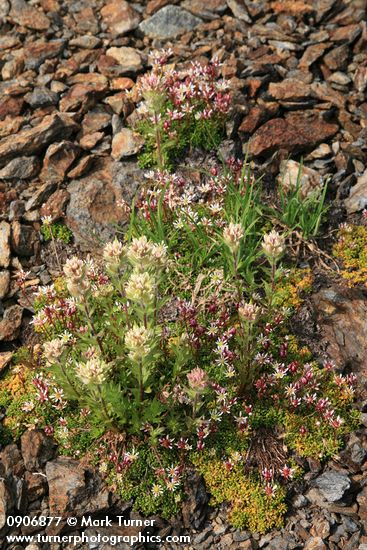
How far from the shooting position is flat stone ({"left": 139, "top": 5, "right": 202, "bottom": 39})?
1000cm

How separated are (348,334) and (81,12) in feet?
23.6

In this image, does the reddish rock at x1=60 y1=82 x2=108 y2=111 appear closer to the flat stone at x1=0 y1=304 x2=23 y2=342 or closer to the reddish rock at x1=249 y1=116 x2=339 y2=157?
the reddish rock at x1=249 y1=116 x2=339 y2=157

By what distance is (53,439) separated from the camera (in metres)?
6.21

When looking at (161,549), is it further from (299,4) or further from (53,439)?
(299,4)

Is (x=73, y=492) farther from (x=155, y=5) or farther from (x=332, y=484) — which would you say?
(x=155, y=5)

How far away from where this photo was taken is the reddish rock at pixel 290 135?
8.43 metres

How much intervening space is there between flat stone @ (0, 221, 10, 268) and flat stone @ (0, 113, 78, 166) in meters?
1.15

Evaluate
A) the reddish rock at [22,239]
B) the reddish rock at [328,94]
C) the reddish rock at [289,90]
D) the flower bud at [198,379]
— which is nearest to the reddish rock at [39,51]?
the reddish rock at [22,239]

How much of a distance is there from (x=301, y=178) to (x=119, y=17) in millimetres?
4503

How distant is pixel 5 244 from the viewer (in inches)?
296

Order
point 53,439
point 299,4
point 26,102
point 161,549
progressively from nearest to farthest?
point 161,549 → point 53,439 → point 26,102 → point 299,4

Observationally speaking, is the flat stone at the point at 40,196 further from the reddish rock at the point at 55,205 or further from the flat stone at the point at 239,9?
the flat stone at the point at 239,9

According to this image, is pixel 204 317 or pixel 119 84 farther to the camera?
pixel 119 84

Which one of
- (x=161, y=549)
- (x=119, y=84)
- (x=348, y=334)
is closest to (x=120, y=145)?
(x=119, y=84)
